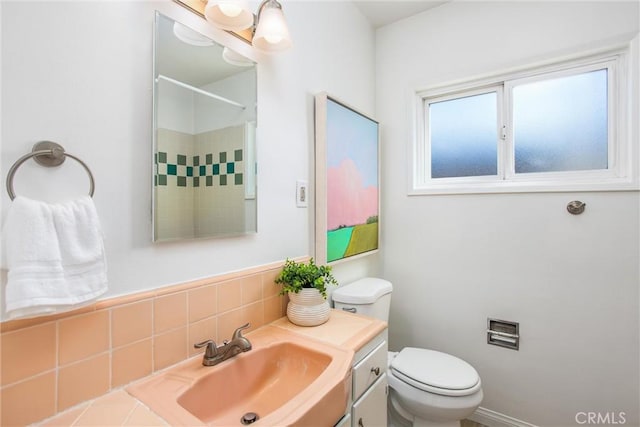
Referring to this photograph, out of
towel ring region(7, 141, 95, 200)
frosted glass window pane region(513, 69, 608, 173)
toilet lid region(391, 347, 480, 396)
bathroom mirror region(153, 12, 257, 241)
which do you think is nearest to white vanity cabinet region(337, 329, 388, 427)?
toilet lid region(391, 347, 480, 396)

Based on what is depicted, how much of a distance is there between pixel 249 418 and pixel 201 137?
2.99ft

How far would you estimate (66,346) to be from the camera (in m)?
0.70

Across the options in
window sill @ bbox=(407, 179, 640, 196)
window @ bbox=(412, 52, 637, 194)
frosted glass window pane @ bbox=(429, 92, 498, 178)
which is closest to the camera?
window sill @ bbox=(407, 179, 640, 196)

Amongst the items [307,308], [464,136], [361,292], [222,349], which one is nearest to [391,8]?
[464,136]

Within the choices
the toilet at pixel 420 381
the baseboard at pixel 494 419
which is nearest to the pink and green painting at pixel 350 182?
the toilet at pixel 420 381

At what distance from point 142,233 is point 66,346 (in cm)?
31

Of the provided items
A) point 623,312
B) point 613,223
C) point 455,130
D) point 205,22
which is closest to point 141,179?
point 205,22

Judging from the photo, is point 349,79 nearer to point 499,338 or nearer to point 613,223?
point 613,223

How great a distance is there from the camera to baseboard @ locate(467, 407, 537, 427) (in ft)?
5.45

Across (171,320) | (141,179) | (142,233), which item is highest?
(141,179)

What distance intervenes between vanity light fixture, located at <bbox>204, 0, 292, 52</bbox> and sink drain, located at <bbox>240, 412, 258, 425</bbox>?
127 centimetres

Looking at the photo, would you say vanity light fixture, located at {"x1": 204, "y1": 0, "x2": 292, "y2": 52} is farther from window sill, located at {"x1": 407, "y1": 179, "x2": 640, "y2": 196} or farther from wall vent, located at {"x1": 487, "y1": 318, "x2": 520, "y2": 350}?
wall vent, located at {"x1": 487, "y1": 318, "x2": 520, "y2": 350}

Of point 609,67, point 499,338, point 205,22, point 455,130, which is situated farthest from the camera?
point 455,130

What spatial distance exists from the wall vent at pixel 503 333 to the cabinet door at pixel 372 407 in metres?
0.87
